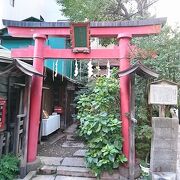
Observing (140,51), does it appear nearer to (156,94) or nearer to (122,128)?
(156,94)

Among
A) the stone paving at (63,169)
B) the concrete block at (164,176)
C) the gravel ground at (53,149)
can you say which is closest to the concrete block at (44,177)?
the stone paving at (63,169)

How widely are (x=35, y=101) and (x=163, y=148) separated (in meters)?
3.88

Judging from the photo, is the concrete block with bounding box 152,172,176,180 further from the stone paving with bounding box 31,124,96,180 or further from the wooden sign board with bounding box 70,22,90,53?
the wooden sign board with bounding box 70,22,90,53

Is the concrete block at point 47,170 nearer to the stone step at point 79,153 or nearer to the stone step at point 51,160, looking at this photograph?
the stone step at point 51,160

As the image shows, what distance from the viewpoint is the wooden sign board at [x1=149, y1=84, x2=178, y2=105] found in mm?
6528

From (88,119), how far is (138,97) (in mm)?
1952

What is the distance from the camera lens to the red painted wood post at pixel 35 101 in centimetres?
722

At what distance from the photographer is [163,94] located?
659 cm

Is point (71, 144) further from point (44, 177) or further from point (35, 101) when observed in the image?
point (35, 101)

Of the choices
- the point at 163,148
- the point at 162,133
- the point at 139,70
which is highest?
the point at 139,70

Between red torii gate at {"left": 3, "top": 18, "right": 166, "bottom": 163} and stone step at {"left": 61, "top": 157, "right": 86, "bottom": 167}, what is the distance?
102 centimetres

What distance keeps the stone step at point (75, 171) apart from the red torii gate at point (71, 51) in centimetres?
90

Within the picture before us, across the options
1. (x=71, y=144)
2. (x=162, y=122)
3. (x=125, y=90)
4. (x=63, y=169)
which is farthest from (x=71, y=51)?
(x=71, y=144)

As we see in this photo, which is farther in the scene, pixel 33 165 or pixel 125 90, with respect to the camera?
pixel 33 165
